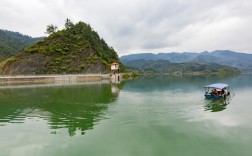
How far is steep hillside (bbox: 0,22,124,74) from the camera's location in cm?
10589

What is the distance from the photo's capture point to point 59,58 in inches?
4599

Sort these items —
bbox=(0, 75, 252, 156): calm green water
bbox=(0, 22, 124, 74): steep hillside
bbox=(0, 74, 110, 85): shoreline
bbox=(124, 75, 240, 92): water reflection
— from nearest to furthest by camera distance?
bbox=(0, 75, 252, 156): calm green water < bbox=(124, 75, 240, 92): water reflection < bbox=(0, 74, 110, 85): shoreline < bbox=(0, 22, 124, 74): steep hillside

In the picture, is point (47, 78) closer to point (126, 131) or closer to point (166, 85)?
point (166, 85)

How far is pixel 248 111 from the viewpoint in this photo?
32844 millimetres

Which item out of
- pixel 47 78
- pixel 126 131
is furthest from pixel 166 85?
pixel 126 131

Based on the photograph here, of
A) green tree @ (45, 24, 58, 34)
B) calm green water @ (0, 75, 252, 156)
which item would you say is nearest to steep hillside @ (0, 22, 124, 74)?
green tree @ (45, 24, 58, 34)

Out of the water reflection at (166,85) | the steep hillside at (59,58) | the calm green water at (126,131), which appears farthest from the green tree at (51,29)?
the calm green water at (126,131)

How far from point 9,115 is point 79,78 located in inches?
2804

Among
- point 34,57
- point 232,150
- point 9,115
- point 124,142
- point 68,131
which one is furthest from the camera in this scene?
point 34,57

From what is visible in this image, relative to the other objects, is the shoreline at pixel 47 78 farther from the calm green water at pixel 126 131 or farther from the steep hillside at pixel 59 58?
the calm green water at pixel 126 131

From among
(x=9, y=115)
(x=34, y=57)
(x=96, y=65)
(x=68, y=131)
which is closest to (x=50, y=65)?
(x=34, y=57)

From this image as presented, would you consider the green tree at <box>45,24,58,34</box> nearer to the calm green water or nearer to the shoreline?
the shoreline

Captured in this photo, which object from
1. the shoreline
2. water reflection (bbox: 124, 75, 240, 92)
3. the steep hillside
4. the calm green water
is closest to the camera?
the calm green water

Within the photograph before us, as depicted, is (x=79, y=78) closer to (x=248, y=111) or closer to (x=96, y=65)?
(x=96, y=65)
